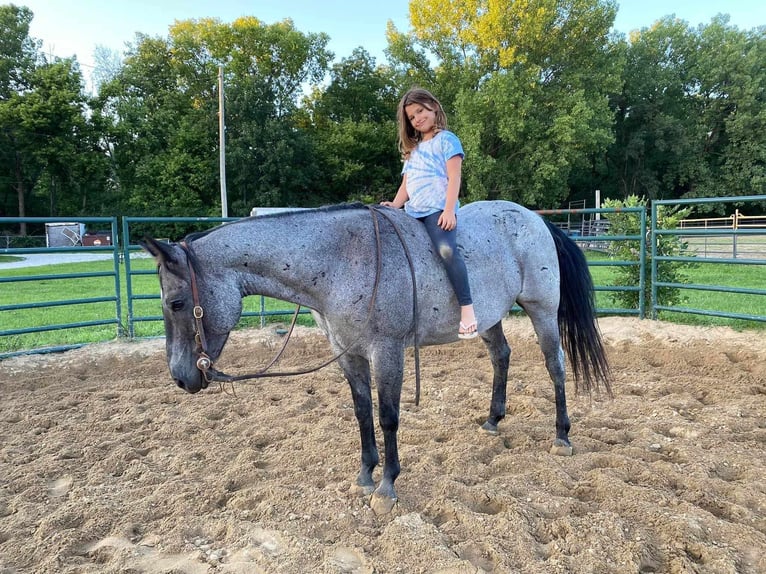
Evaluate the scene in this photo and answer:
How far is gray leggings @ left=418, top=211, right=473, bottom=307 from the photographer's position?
2592mm

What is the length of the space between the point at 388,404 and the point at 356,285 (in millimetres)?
666

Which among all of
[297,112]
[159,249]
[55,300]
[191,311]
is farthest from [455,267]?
[297,112]

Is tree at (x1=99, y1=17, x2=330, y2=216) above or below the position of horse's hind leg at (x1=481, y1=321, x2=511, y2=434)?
above

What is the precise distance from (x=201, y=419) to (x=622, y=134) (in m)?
39.3

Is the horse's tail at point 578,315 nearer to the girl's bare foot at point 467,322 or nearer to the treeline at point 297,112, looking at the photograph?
the girl's bare foot at point 467,322

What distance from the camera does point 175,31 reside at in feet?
102

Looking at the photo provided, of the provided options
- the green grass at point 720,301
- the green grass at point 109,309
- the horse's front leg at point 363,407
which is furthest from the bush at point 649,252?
the horse's front leg at point 363,407

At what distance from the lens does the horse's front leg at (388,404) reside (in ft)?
7.98

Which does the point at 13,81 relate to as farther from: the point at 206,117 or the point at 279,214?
the point at 279,214

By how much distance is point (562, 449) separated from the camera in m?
3.00

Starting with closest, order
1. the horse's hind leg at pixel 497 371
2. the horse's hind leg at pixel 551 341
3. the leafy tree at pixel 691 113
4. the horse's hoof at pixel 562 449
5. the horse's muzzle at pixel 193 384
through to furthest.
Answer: the horse's muzzle at pixel 193 384
the horse's hoof at pixel 562 449
the horse's hind leg at pixel 551 341
the horse's hind leg at pixel 497 371
the leafy tree at pixel 691 113

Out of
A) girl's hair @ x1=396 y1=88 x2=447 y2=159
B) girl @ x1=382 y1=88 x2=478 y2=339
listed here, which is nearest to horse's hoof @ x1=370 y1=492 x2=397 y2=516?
girl @ x1=382 y1=88 x2=478 y2=339

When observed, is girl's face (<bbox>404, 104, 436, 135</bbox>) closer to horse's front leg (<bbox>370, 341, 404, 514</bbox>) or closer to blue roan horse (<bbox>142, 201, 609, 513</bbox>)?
blue roan horse (<bbox>142, 201, 609, 513</bbox>)

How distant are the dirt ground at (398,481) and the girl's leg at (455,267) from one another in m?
0.89
